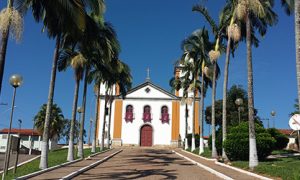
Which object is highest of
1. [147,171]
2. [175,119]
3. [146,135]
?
[175,119]

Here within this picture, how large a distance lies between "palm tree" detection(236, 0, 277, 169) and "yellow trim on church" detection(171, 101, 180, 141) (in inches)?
1257

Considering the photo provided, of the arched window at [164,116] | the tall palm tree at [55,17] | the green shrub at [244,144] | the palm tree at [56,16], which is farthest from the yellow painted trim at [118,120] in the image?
the tall palm tree at [55,17]

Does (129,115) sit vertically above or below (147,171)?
above

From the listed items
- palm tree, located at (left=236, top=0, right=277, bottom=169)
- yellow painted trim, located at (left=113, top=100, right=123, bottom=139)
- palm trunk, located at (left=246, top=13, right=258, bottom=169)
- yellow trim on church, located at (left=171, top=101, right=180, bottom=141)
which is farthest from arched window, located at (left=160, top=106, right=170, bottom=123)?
palm trunk, located at (left=246, top=13, right=258, bottom=169)

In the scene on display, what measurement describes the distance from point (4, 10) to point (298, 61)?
881 cm

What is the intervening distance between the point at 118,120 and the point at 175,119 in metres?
8.09

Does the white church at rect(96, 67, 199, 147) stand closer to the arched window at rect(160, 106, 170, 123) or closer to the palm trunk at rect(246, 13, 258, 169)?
the arched window at rect(160, 106, 170, 123)

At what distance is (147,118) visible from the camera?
50219 millimetres

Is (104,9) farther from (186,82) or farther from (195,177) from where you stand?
(186,82)

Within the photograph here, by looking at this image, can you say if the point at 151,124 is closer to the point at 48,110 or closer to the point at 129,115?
the point at 129,115

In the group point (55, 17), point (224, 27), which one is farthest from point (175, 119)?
point (55, 17)

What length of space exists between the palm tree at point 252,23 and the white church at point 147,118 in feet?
100

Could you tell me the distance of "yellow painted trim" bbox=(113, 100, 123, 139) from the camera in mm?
49250

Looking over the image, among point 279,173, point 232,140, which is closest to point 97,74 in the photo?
point 232,140
